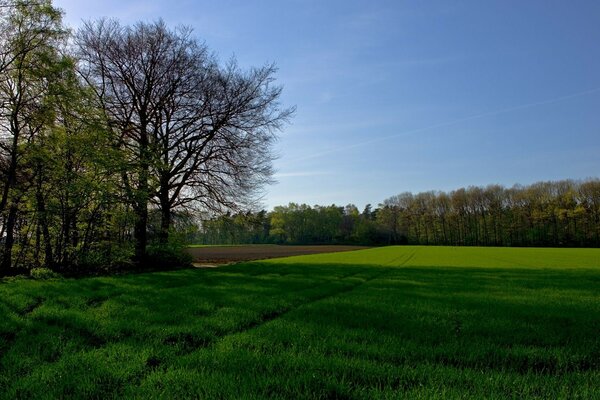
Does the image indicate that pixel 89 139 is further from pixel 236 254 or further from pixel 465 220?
pixel 465 220

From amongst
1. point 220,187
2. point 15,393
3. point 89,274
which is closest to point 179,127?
point 220,187

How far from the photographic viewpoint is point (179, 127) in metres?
26.2

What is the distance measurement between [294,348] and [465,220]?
12527 centimetres

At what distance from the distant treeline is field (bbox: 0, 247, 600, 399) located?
2839 inches

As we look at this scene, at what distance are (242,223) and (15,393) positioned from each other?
23159 millimetres

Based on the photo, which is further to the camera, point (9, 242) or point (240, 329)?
point (9, 242)

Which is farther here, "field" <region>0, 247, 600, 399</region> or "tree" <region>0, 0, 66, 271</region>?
"tree" <region>0, 0, 66, 271</region>

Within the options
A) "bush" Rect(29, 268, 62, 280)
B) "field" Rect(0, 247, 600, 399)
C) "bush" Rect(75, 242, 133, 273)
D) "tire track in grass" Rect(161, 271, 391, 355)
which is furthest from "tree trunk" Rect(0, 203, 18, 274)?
"tire track in grass" Rect(161, 271, 391, 355)

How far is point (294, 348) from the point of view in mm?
5301

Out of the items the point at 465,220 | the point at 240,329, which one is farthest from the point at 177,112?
the point at 465,220

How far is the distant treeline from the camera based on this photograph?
95625mm

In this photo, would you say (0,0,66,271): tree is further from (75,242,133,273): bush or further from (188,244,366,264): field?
(188,244,366,264): field

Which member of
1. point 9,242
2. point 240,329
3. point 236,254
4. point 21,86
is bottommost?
point 236,254

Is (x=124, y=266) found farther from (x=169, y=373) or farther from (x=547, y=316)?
(x=547, y=316)
